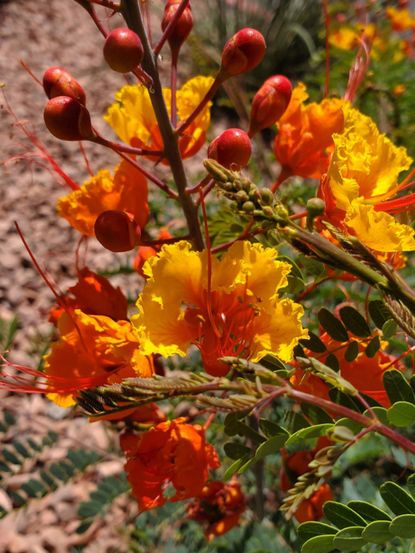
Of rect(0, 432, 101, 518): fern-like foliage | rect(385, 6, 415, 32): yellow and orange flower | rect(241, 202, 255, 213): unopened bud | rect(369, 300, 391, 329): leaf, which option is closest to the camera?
rect(241, 202, 255, 213): unopened bud

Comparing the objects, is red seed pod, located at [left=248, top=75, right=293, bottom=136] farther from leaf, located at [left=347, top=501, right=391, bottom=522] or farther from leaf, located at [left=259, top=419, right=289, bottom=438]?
leaf, located at [left=347, top=501, right=391, bottom=522]

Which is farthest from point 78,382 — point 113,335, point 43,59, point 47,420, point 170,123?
point 43,59

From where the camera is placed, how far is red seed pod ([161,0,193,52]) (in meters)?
1.11

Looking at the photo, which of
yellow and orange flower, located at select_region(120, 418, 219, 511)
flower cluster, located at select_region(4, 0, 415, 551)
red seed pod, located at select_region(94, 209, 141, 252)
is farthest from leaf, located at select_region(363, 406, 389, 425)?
red seed pod, located at select_region(94, 209, 141, 252)

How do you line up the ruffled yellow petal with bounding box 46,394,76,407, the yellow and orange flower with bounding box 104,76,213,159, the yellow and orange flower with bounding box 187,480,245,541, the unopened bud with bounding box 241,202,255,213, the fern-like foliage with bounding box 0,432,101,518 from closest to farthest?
the unopened bud with bounding box 241,202,255,213, the ruffled yellow petal with bounding box 46,394,76,407, the yellow and orange flower with bounding box 104,76,213,159, the yellow and orange flower with bounding box 187,480,245,541, the fern-like foliage with bounding box 0,432,101,518

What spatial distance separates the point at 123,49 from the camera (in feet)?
2.95

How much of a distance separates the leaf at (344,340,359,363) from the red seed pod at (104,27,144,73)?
550 mm

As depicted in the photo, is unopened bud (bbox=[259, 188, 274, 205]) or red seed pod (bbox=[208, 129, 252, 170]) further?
red seed pod (bbox=[208, 129, 252, 170])

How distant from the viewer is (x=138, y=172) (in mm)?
1128

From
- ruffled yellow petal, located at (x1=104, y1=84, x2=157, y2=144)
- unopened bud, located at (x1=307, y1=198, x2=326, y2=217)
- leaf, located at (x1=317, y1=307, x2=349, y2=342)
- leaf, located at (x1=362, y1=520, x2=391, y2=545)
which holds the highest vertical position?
ruffled yellow petal, located at (x1=104, y1=84, x2=157, y2=144)

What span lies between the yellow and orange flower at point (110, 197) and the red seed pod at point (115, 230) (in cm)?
10

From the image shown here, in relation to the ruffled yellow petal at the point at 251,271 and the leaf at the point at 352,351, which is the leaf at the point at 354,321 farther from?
the ruffled yellow petal at the point at 251,271

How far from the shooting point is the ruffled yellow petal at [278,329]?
91cm

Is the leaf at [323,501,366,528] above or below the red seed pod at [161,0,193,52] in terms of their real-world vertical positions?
below
